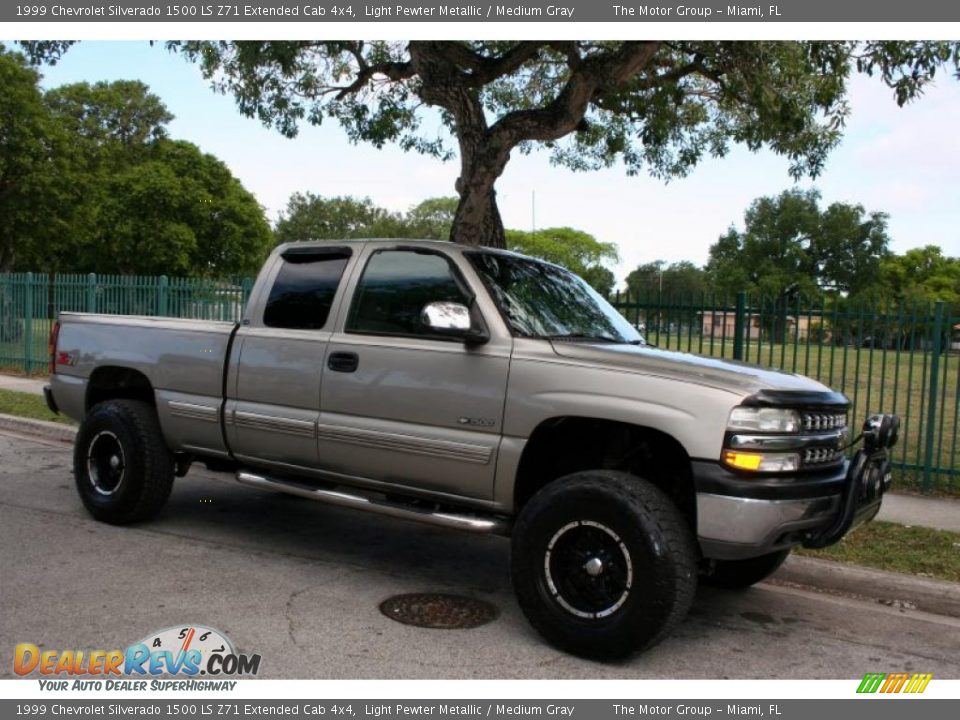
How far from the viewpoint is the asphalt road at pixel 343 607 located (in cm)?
411

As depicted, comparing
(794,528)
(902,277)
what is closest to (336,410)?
(794,528)

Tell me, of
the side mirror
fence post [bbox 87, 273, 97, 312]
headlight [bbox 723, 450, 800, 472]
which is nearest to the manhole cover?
the side mirror

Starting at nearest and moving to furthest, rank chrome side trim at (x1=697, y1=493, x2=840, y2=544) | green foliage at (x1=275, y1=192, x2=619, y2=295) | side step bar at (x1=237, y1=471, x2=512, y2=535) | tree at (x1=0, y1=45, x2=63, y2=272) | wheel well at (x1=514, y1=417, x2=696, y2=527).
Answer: chrome side trim at (x1=697, y1=493, x2=840, y2=544) < wheel well at (x1=514, y1=417, x2=696, y2=527) < side step bar at (x1=237, y1=471, x2=512, y2=535) < tree at (x1=0, y1=45, x2=63, y2=272) < green foliage at (x1=275, y1=192, x2=619, y2=295)

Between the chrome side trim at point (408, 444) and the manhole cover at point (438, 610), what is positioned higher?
the chrome side trim at point (408, 444)

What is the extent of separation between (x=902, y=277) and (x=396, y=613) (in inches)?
3769

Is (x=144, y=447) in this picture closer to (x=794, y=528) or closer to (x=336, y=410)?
(x=336, y=410)

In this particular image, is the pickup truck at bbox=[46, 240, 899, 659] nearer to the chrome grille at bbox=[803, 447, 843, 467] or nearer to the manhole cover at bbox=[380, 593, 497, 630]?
the chrome grille at bbox=[803, 447, 843, 467]

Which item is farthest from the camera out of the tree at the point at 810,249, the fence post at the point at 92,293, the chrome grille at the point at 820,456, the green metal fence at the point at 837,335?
the tree at the point at 810,249

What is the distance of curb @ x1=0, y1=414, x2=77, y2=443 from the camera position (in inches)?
402

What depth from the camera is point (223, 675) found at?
385cm

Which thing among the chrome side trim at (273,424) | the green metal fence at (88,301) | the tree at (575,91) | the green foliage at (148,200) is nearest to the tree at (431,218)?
the green foliage at (148,200)

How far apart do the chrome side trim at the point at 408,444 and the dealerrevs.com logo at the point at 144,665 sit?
4.34 ft

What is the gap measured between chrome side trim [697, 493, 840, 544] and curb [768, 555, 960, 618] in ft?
6.46

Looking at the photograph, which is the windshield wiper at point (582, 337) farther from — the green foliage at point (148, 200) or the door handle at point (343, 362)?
the green foliage at point (148, 200)
